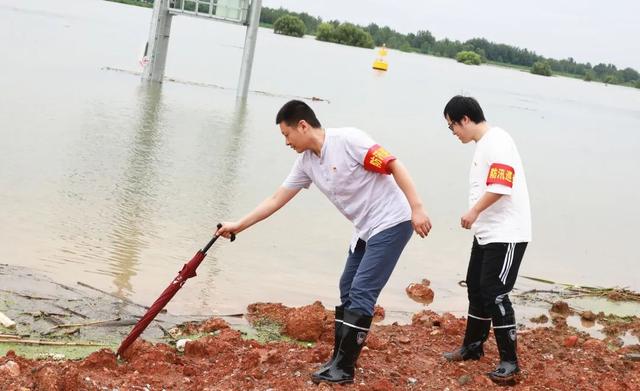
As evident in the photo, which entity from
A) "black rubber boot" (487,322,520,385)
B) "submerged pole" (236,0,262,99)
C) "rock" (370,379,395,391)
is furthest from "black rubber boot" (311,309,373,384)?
"submerged pole" (236,0,262,99)

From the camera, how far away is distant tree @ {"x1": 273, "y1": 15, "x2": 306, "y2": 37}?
357ft

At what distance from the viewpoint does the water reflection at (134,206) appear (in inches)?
347

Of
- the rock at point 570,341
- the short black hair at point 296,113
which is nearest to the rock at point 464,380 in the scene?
the rock at point 570,341

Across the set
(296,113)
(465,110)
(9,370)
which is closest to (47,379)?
(9,370)

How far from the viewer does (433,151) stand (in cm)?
2391

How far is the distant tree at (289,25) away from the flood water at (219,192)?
2893 inches

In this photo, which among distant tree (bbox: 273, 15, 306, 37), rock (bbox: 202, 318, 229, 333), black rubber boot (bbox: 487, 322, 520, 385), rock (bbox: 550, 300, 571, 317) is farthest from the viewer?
distant tree (bbox: 273, 15, 306, 37)

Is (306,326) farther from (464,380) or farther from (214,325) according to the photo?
(464,380)

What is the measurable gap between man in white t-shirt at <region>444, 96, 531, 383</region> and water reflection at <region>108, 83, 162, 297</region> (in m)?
3.37

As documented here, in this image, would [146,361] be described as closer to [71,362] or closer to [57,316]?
[71,362]

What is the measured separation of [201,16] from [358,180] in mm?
23603

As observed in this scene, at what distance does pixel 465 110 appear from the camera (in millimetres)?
5906

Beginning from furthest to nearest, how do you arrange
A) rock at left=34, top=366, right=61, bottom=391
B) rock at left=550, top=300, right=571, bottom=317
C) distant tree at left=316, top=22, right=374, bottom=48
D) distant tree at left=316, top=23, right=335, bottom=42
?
distant tree at left=316, top=23, right=335, bottom=42, distant tree at left=316, top=22, right=374, bottom=48, rock at left=550, top=300, right=571, bottom=317, rock at left=34, top=366, right=61, bottom=391

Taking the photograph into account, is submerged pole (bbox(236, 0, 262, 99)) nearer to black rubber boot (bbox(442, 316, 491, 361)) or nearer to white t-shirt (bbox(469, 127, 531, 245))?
black rubber boot (bbox(442, 316, 491, 361))
